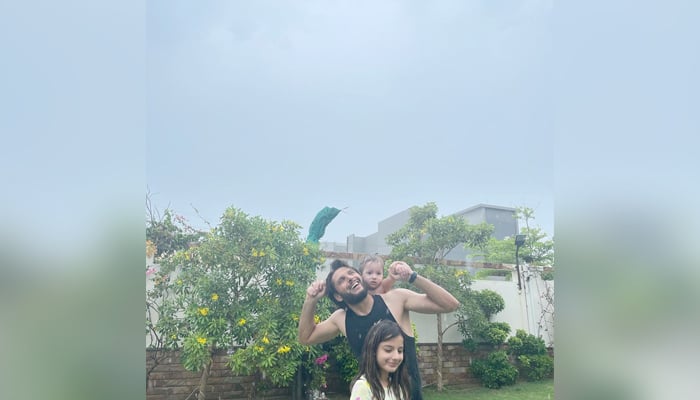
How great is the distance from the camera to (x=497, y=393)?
5.05 metres

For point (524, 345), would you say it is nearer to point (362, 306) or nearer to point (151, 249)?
point (362, 306)

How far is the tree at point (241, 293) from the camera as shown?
415 centimetres

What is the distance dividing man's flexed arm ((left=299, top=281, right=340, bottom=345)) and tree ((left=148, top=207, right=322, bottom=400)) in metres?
1.45

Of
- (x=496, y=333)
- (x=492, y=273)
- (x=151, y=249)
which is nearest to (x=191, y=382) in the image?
(x=151, y=249)

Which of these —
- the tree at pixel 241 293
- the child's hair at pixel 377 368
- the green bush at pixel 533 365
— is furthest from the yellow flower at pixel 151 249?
the green bush at pixel 533 365

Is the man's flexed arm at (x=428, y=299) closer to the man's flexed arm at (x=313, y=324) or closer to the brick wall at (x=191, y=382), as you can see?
the man's flexed arm at (x=313, y=324)

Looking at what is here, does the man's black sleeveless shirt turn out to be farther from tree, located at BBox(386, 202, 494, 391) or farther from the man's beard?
tree, located at BBox(386, 202, 494, 391)

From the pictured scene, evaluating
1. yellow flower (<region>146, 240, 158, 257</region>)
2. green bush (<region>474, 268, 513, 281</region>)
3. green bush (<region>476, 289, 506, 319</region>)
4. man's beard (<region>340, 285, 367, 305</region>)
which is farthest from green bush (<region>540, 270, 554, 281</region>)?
yellow flower (<region>146, 240, 158, 257</region>)

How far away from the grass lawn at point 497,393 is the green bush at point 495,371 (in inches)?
2.7
